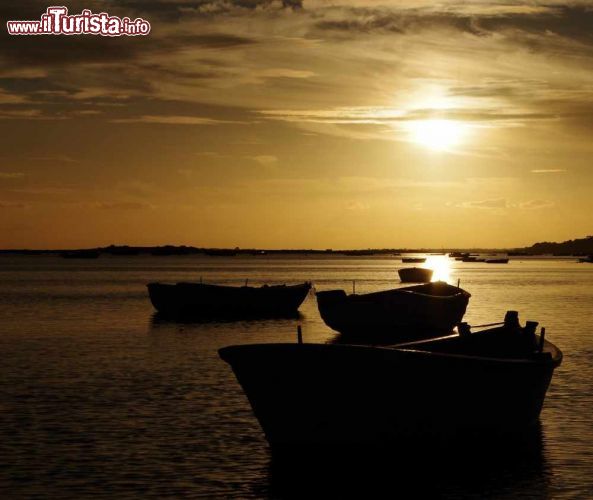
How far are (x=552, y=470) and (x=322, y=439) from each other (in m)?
4.97

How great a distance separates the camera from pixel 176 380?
33.6m

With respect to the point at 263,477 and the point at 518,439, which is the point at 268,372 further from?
the point at 518,439

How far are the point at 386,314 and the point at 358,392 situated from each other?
30123mm

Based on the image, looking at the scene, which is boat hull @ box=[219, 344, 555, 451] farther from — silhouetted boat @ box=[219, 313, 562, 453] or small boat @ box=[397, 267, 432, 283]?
small boat @ box=[397, 267, 432, 283]

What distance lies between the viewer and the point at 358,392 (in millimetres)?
19234

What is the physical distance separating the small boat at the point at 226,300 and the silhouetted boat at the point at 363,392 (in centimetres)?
4709

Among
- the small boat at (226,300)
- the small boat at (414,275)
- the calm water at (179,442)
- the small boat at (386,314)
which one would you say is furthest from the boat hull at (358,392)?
the small boat at (414,275)

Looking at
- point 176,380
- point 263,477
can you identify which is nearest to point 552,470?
point 263,477

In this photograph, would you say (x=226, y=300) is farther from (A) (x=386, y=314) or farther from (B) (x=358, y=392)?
(B) (x=358, y=392)

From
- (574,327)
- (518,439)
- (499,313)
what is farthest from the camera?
(499,313)

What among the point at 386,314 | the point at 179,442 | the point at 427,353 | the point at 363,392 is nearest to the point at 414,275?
the point at 386,314

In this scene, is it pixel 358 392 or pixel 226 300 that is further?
pixel 226 300

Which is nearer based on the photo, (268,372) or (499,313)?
(268,372)

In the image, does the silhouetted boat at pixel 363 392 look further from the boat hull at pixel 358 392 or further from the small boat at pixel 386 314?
the small boat at pixel 386 314
